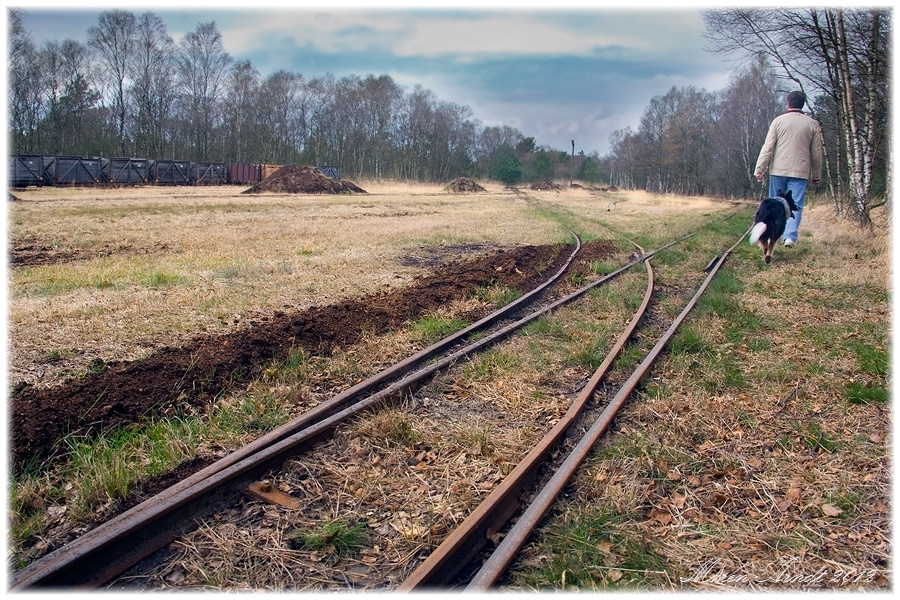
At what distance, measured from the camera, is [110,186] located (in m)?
37.3

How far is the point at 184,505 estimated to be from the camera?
2.87 m

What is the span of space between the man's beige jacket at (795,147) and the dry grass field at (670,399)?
1.48m

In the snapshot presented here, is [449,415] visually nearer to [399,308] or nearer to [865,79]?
[399,308]

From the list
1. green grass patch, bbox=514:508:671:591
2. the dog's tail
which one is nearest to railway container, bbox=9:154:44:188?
the dog's tail

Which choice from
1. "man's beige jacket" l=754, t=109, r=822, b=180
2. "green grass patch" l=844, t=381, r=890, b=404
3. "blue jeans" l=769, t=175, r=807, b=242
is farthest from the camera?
"blue jeans" l=769, t=175, r=807, b=242

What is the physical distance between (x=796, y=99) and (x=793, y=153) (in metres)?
0.85

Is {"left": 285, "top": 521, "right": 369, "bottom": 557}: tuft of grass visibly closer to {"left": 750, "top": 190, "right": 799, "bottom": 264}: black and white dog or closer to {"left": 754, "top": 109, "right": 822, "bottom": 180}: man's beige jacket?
{"left": 750, "top": 190, "right": 799, "bottom": 264}: black and white dog

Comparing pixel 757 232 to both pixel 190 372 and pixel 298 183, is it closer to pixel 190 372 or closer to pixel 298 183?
pixel 190 372

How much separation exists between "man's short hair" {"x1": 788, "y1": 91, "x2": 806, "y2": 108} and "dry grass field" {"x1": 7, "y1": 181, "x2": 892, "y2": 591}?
244cm

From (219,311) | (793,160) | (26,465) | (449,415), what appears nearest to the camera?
(26,465)

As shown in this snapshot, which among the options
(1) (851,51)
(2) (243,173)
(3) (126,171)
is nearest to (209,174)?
(2) (243,173)

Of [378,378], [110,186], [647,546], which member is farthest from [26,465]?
[110,186]

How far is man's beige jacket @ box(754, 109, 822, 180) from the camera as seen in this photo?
8.95 meters

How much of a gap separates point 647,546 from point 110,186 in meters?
41.7
